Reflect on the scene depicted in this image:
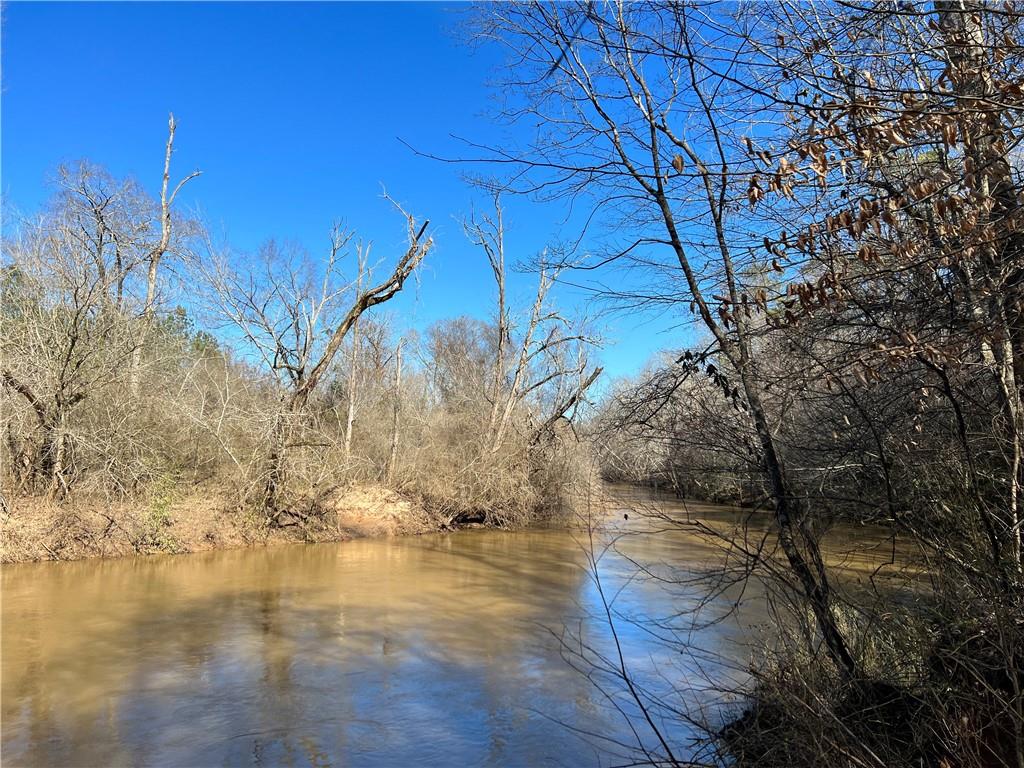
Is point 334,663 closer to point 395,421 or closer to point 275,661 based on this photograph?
point 275,661

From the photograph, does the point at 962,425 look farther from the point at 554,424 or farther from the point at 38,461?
the point at 554,424

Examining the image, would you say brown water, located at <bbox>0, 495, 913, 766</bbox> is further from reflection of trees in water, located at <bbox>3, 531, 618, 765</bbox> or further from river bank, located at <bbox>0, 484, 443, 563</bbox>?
river bank, located at <bbox>0, 484, 443, 563</bbox>

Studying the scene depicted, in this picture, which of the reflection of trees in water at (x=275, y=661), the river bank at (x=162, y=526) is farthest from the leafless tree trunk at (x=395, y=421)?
the reflection of trees in water at (x=275, y=661)

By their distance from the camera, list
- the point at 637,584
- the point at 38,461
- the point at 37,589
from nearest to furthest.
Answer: the point at 37,589 < the point at 637,584 < the point at 38,461

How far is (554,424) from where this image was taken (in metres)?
23.5

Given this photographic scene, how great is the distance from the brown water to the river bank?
0.53 m

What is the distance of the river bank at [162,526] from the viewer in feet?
Result: 45.1

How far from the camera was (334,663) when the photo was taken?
Result: 27.5 ft

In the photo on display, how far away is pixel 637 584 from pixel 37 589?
10.7 meters

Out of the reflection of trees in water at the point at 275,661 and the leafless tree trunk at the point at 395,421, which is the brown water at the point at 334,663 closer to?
the reflection of trees in water at the point at 275,661

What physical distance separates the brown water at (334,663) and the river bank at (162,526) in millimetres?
527

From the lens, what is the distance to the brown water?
595 centimetres

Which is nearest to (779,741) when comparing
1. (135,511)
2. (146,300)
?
(135,511)

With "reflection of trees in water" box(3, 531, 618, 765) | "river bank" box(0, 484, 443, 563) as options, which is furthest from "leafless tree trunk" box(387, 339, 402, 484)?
"reflection of trees in water" box(3, 531, 618, 765)
